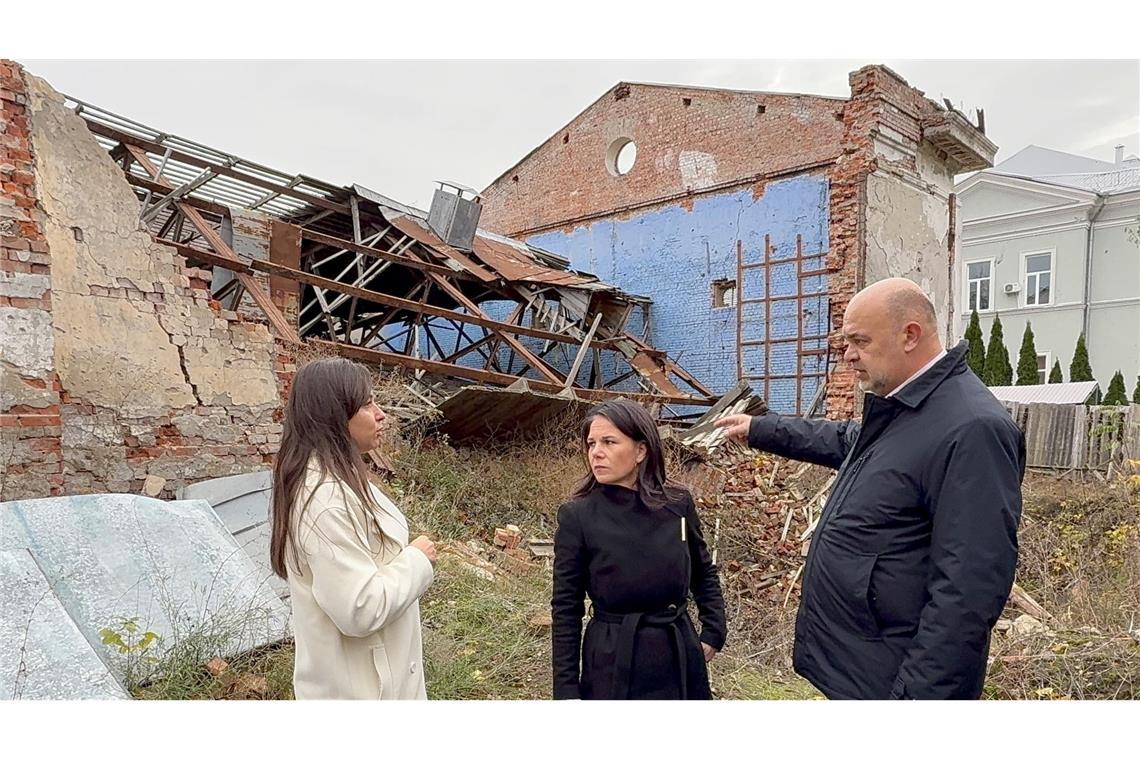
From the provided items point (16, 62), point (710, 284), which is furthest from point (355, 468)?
point (710, 284)

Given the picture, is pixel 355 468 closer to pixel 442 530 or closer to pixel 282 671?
pixel 282 671

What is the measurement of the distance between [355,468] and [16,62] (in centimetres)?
481

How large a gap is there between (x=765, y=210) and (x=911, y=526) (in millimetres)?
11273

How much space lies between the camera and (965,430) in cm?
192

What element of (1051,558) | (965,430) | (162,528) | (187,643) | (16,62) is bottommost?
(1051,558)

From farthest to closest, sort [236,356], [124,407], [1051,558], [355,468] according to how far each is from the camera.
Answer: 1. [1051,558]
2. [236,356]
3. [124,407]
4. [355,468]

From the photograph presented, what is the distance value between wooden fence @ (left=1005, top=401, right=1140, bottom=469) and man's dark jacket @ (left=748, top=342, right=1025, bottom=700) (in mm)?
9105

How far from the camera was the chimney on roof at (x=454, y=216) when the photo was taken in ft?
37.6

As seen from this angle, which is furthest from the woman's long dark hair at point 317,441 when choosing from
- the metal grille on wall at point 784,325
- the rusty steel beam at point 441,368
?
the metal grille on wall at point 784,325

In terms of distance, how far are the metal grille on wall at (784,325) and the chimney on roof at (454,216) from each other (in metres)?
4.93

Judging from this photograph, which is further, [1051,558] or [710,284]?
[710,284]

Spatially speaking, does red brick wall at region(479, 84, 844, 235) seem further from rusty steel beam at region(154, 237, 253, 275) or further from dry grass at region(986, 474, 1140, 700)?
rusty steel beam at region(154, 237, 253, 275)

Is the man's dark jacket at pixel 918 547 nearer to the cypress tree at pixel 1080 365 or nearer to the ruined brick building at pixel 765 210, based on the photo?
the ruined brick building at pixel 765 210

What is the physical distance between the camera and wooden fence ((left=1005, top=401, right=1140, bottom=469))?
962 centimetres
